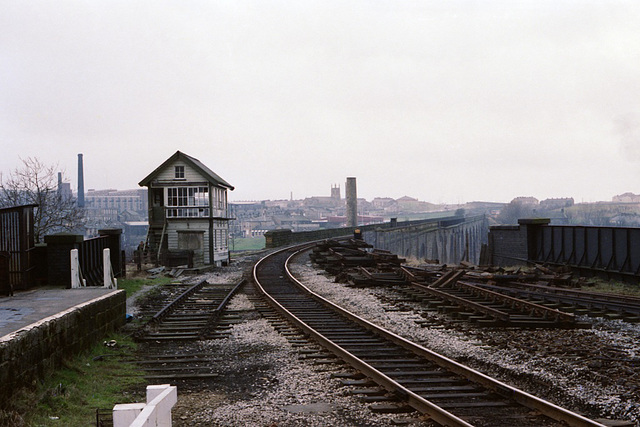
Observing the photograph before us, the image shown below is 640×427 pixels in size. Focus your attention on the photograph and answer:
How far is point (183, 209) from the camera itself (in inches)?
1394

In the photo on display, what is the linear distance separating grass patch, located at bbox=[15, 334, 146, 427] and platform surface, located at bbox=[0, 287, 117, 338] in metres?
0.79

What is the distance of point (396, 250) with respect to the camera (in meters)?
45.2

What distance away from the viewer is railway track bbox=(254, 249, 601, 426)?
5500mm

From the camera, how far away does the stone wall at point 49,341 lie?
5988 millimetres

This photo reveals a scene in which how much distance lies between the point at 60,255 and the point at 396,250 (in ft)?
114

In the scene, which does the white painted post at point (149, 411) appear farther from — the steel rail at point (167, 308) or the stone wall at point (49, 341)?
the steel rail at point (167, 308)

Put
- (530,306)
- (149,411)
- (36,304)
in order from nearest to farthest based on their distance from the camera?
1. (149,411)
2. (36,304)
3. (530,306)

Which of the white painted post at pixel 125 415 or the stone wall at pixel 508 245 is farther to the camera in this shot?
the stone wall at pixel 508 245

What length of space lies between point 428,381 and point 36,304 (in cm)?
664

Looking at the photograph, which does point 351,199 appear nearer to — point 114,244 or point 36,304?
point 114,244

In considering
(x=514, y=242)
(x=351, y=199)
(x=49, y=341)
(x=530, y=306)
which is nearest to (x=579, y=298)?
(x=530, y=306)

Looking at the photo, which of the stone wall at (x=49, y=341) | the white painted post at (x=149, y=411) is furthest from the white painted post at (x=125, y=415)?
the stone wall at (x=49, y=341)

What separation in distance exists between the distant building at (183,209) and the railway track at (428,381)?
24.9 metres

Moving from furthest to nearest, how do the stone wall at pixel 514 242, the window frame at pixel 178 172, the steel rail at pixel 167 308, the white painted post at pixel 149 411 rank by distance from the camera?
the window frame at pixel 178 172 → the stone wall at pixel 514 242 → the steel rail at pixel 167 308 → the white painted post at pixel 149 411
